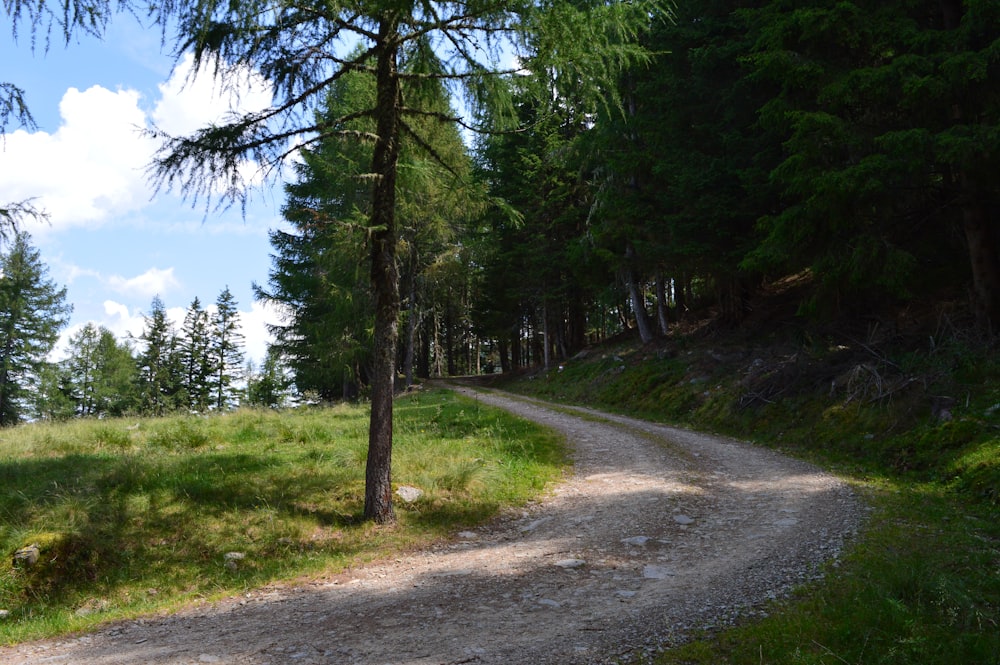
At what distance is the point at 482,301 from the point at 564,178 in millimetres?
9820

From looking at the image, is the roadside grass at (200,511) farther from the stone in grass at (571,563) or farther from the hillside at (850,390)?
the hillside at (850,390)

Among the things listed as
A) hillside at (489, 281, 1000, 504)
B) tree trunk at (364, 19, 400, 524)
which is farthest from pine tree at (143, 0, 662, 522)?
hillside at (489, 281, 1000, 504)

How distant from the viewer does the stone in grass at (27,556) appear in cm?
676

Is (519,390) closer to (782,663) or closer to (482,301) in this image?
(482,301)

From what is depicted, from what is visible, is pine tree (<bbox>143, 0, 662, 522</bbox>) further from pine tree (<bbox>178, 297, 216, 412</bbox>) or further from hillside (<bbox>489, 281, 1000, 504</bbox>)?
pine tree (<bbox>178, 297, 216, 412</bbox>)

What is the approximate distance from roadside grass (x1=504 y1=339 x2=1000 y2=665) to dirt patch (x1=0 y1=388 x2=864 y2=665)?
0.43 m

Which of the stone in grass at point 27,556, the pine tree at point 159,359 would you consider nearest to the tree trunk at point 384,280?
the stone in grass at point 27,556

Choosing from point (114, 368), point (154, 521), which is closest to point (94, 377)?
point (114, 368)

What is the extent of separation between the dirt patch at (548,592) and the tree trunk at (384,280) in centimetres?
143

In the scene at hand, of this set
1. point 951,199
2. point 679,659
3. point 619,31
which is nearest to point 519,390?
point 951,199

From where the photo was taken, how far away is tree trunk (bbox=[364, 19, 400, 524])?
834 centimetres

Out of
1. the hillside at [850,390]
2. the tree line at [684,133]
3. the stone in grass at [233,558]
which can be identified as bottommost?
the stone in grass at [233,558]

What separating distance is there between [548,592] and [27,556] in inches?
254

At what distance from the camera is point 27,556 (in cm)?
682
